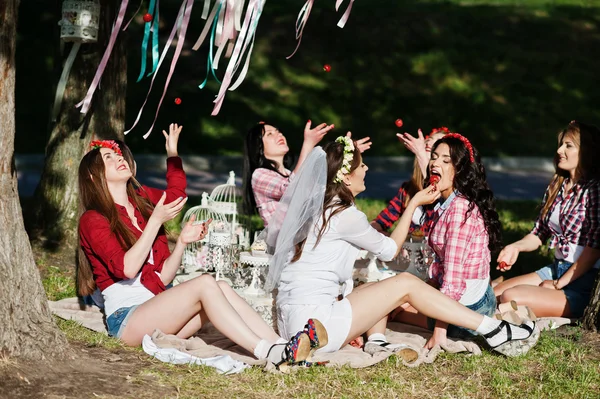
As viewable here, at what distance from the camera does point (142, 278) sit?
5.21 m

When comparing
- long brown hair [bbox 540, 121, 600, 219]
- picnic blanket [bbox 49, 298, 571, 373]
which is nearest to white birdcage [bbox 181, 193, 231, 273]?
picnic blanket [bbox 49, 298, 571, 373]

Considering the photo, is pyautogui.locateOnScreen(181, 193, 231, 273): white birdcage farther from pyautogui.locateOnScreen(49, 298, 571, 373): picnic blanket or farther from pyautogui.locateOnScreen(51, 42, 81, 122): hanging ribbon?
pyautogui.locateOnScreen(51, 42, 81, 122): hanging ribbon

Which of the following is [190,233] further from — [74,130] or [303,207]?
[74,130]

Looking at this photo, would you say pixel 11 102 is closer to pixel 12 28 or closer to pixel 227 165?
pixel 12 28

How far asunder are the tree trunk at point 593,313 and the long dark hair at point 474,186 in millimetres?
674

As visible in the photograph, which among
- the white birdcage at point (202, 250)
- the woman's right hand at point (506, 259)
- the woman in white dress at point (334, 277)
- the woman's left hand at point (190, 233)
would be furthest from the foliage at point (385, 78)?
the woman in white dress at point (334, 277)

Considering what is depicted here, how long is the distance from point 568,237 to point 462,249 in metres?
1.15

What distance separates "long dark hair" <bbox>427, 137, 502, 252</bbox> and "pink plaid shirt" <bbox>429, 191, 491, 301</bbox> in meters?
0.04

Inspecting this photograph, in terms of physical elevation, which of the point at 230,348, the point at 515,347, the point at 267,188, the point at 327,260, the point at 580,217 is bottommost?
the point at 230,348

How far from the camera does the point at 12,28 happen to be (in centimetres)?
473

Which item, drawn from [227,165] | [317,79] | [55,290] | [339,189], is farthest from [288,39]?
[339,189]

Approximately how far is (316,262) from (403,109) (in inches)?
433

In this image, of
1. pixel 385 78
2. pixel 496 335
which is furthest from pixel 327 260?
pixel 385 78

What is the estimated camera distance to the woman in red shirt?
4855 millimetres
